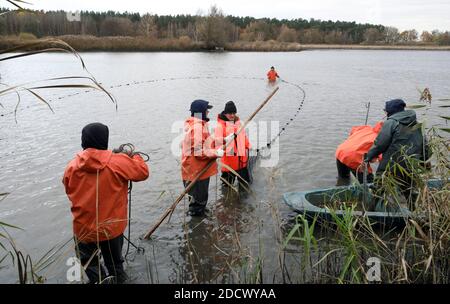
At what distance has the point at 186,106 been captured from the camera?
1884cm

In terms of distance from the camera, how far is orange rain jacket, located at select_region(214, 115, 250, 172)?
6898 millimetres

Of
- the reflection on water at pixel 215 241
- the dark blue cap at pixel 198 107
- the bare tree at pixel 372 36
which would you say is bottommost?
the reflection on water at pixel 215 241

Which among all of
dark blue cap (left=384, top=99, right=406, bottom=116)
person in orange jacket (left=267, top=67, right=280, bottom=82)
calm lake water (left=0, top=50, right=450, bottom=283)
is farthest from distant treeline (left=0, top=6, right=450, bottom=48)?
dark blue cap (left=384, top=99, right=406, bottom=116)

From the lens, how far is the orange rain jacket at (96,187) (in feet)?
13.6

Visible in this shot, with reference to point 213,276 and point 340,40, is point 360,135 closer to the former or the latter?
point 213,276

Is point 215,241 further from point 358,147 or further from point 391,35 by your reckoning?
point 391,35

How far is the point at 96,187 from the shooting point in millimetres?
4125

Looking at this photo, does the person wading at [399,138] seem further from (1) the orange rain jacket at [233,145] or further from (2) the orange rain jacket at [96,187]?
(2) the orange rain jacket at [96,187]

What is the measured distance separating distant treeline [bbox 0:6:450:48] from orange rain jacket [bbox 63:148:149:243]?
228 feet

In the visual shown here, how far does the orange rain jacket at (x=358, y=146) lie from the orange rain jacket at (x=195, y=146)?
10.2 feet

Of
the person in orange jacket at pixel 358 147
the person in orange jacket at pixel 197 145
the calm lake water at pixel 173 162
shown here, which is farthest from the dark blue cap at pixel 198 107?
the person in orange jacket at pixel 358 147

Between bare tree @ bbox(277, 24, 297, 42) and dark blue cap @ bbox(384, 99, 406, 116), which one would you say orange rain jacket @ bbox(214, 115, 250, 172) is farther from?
bare tree @ bbox(277, 24, 297, 42)

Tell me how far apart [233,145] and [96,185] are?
3410 mm

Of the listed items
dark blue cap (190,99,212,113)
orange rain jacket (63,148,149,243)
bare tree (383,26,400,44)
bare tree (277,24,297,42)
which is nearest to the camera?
orange rain jacket (63,148,149,243)
